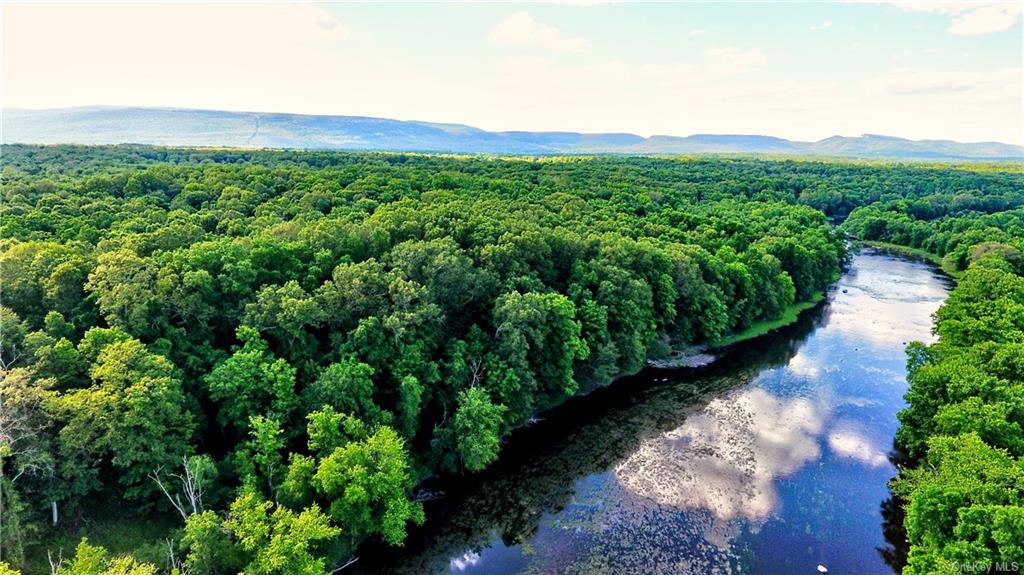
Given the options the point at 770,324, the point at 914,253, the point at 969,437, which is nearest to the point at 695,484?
the point at 969,437

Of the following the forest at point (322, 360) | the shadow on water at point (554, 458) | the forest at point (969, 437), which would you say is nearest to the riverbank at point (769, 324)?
the forest at point (322, 360)

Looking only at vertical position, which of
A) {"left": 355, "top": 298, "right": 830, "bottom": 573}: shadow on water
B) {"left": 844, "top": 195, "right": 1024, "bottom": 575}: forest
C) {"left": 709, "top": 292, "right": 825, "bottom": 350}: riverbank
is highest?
{"left": 844, "top": 195, "right": 1024, "bottom": 575}: forest

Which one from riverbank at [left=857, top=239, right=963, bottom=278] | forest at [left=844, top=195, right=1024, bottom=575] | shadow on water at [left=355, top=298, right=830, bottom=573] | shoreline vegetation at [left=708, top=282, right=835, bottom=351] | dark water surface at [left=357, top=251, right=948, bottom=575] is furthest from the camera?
riverbank at [left=857, top=239, right=963, bottom=278]

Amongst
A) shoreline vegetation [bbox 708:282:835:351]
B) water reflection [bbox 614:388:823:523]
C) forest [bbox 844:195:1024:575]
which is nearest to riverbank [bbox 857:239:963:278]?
shoreline vegetation [bbox 708:282:835:351]

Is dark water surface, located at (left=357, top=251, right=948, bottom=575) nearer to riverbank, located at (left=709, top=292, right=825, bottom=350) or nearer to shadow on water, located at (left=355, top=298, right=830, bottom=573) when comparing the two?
shadow on water, located at (left=355, top=298, right=830, bottom=573)

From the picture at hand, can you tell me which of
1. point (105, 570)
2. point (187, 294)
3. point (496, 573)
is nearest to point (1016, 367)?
point (496, 573)

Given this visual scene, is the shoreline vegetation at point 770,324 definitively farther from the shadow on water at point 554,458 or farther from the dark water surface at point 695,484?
the dark water surface at point 695,484

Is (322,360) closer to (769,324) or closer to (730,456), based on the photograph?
(730,456)
